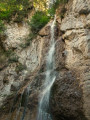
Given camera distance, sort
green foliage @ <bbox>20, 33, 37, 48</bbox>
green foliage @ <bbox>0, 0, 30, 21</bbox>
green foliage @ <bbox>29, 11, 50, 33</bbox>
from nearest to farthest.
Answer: green foliage @ <bbox>20, 33, 37, 48</bbox> < green foliage @ <bbox>29, 11, 50, 33</bbox> < green foliage @ <bbox>0, 0, 30, 21</bbox>

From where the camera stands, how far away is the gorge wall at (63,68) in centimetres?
607

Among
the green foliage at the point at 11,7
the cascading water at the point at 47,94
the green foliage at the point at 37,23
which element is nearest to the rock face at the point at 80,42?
the cascading water at the point at 47,94

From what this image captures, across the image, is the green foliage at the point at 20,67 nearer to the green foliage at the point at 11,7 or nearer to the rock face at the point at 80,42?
the rock face at the point at 80,42

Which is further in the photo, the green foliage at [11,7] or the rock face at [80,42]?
the green foliage at [11,7]

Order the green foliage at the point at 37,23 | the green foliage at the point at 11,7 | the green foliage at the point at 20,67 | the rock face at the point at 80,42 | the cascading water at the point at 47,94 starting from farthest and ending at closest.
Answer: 1. the green foliage at the point at 11,7
2. the green foliage at the point at 37,23
3. the green foliage at the point at 20,67
4. the cascading water at the point at 47,94
5. the rock face at the point at 80,42

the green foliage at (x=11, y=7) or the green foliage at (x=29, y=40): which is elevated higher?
the green foliage at (x=11, y=7)

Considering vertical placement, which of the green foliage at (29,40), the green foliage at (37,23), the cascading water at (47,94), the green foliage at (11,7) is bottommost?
the cascading water at (47,94)

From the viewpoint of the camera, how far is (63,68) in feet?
24.7

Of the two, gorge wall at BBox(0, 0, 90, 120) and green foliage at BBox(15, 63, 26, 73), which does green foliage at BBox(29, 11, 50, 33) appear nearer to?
gorge wall at BBox(0, 0, 90, 120)

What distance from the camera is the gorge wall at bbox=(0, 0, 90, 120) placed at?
6.07 metres

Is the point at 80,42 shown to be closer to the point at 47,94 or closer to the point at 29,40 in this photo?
the point at 47,94

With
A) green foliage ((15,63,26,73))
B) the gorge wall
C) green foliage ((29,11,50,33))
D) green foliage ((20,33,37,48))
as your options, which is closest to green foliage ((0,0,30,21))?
green foliage ((29,11,50,33))

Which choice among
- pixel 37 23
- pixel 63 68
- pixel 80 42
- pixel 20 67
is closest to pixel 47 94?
pixel 63 68

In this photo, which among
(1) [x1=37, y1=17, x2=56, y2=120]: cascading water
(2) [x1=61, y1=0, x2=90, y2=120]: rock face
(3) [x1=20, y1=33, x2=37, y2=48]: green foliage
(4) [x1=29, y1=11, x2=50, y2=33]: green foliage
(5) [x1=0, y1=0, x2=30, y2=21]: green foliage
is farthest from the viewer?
(5) [x1=0, y1=0, x2=30, y2=21]: green foliage
